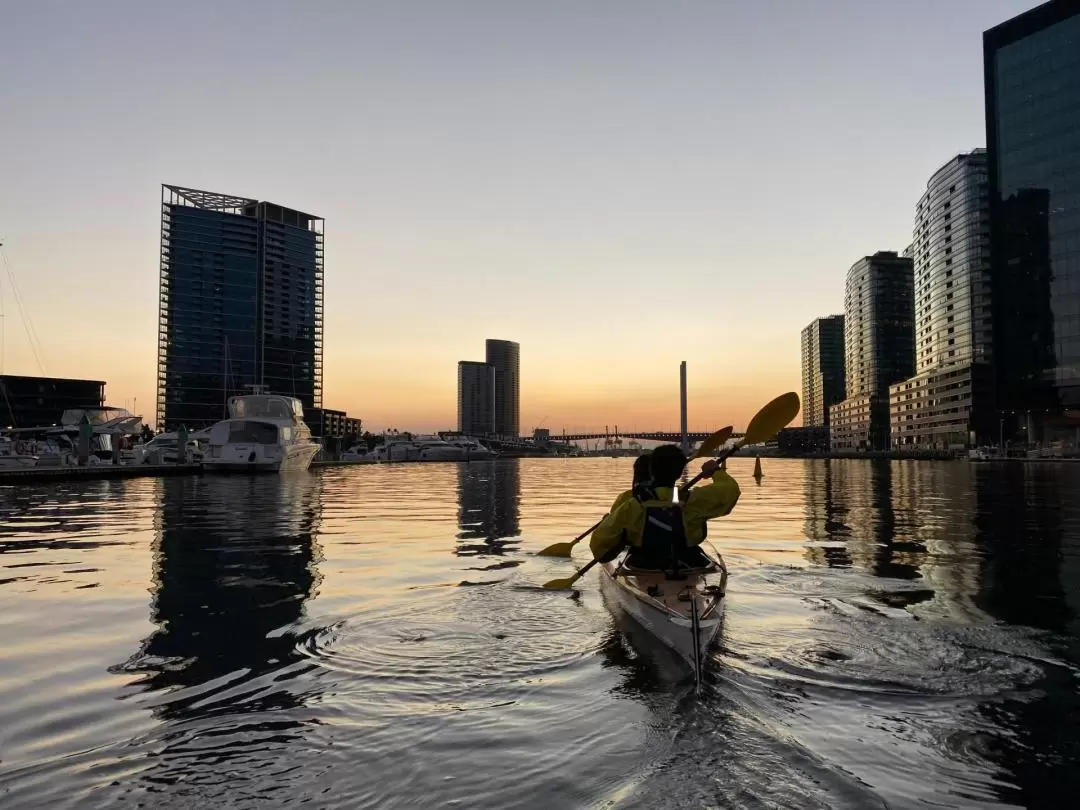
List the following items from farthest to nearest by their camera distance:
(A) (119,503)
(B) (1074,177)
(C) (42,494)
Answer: (B) (1074,177) → (C) (42,494) → (A) (119,503)

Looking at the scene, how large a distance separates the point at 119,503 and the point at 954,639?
33.3 meters

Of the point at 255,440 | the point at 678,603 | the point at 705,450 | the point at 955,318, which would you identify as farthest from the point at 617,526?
the point at 955,318

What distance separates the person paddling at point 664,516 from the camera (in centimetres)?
1005

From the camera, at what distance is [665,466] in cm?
998

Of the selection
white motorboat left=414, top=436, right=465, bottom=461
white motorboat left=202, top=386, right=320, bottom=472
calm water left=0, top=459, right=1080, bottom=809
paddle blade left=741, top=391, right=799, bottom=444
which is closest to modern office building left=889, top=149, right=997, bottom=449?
white motorboat left=414, top=436, right=465, bottom=461

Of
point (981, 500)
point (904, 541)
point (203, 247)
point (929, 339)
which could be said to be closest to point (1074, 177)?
point (929, 339)

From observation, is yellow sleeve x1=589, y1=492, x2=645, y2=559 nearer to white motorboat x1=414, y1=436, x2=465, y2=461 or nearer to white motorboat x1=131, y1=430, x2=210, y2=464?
white motorboat x1=131, y1=430, x2=210, y2=464

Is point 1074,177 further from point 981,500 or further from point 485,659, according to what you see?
point 485,659

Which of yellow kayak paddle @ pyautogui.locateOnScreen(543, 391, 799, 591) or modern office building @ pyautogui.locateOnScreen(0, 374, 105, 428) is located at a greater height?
modern office building @ pyautogui.locateOnScreen(0, 374, 105, 428)

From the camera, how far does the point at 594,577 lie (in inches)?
529

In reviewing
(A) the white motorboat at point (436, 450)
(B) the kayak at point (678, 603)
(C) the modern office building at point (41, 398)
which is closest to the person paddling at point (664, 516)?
(B) the kayak at point (678, 603)

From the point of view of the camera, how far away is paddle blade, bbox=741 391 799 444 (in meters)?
14.2

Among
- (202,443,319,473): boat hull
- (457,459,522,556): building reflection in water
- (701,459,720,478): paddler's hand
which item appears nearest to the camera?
(701,459,720,478): paddler's hand

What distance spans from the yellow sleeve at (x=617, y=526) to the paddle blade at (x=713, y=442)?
4.04 metres
